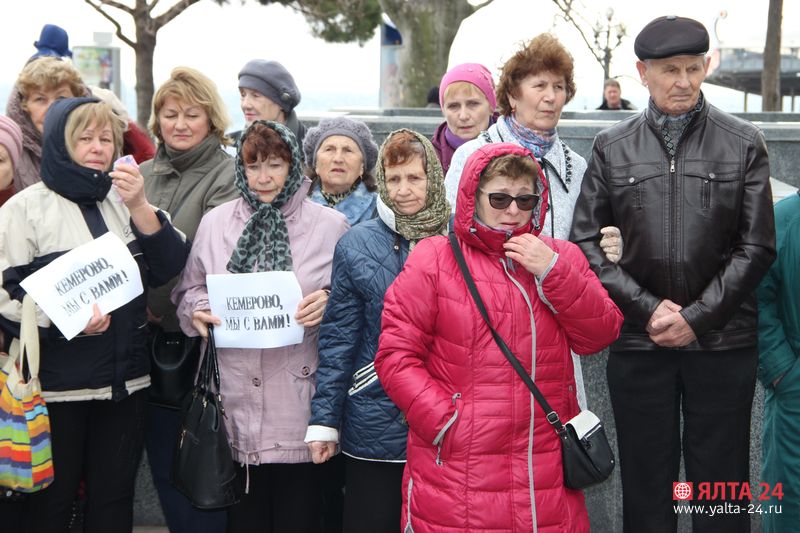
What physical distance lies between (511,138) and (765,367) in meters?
1.46

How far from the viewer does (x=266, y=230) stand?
13.7ft

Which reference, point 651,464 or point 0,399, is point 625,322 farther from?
point 0,399

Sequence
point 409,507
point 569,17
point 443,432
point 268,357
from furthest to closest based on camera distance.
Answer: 1. point 569,17
2. point 268,357
3. point 409,507
4. point 443,432

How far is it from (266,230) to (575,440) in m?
1.54

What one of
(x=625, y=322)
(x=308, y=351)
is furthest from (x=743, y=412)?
(x=308, y=351)

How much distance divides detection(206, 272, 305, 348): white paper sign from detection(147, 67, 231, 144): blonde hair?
1.03 m

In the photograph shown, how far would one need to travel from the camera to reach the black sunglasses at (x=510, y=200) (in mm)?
3438

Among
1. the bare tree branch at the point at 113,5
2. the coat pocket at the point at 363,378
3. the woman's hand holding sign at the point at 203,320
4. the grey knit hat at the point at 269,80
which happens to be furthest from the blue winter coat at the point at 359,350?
the bare tree branch at the point at 113,5

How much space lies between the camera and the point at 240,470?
4.14 meters

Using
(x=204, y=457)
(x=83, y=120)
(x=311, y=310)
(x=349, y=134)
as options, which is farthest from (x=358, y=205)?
(x=204, y=457)

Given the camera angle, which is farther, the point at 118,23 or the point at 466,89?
the point at 118,23

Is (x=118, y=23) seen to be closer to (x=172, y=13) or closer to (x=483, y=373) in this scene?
(x=172, y=13)

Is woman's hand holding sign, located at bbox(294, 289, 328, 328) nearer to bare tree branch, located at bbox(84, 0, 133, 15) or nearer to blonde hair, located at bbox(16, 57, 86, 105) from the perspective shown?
blonde hair, located at bbox(16, 57, 86, 105)

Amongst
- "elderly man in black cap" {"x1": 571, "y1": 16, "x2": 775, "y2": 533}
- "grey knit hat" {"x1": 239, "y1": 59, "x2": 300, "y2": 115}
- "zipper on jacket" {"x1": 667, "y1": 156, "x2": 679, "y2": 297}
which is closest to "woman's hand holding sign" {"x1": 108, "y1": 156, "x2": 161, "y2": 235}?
"grey knit hat" {"x1": 239, "y1": 59, "x2": 300, "y2": 115}
